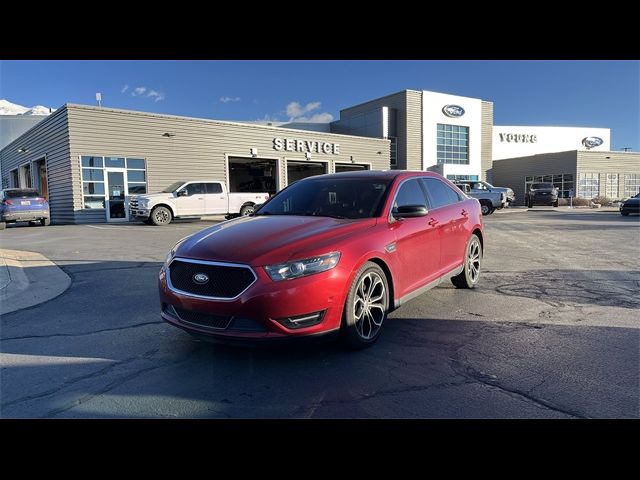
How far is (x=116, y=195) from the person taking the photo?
21.3 meters

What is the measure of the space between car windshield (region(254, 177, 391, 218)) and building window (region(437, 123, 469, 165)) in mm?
39070

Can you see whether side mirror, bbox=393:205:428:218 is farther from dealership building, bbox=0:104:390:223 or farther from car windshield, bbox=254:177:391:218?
dealership building, bbox=0:104:390:223

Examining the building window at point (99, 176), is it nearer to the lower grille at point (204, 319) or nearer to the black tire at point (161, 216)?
the black tire at point (161, 216)

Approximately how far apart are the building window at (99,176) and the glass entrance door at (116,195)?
19 centimetres

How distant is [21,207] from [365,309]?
19183 mm

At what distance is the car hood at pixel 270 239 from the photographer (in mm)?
3549

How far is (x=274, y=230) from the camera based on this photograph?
13.3 feet

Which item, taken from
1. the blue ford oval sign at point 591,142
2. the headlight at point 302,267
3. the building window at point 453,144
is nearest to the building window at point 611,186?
the building window at point 453,144

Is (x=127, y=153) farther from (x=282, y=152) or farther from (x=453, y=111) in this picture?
(x=453, y=111)

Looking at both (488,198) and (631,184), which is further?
(631,184)

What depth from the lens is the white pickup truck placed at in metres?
18.8

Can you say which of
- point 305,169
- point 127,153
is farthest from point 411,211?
point 305,169
